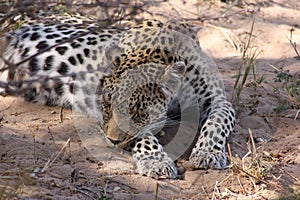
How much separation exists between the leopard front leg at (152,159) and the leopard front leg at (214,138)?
0.84ft

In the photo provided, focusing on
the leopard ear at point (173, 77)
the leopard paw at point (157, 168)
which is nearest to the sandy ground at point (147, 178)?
the leopard paw at point (157, 168)

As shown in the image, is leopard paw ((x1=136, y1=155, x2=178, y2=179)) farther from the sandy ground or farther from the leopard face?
the leopard face

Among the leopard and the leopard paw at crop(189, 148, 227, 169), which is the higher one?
the leopard

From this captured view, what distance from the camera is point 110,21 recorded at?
368 centimetres

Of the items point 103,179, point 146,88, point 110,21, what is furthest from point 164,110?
point 110,21

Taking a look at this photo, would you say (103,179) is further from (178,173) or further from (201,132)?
(201,132)

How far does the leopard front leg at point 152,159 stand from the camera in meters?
5.25

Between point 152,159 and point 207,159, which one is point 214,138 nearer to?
point 207,159

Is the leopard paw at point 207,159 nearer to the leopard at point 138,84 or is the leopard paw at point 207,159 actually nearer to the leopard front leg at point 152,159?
the leopard at point 138,84

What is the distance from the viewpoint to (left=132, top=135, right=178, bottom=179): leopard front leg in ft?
17.2

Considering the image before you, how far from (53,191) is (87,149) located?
3.52 feet

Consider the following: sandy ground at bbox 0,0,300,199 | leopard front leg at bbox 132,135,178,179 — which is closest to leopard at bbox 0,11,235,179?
leopard front leg at bbox 132,135,178,179

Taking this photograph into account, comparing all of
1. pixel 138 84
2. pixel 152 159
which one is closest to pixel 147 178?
pixel 152 159

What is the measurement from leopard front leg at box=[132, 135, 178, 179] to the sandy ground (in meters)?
0.09
